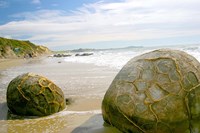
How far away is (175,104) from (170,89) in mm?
195

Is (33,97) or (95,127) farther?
(33,97)

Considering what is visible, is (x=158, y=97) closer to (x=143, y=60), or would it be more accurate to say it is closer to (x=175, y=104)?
(x=175, y=104)

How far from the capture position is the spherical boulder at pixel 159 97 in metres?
3.53

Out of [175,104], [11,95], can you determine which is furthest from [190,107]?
[11,95]

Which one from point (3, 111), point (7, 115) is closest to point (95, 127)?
point (7, 115)

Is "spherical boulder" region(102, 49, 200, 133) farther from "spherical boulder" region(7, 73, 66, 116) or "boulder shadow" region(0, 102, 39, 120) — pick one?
"boulder shadow" region(0, 102, 39, 120)

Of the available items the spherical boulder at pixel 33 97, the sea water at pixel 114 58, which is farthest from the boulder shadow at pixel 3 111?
the sea water at pixel 114 58

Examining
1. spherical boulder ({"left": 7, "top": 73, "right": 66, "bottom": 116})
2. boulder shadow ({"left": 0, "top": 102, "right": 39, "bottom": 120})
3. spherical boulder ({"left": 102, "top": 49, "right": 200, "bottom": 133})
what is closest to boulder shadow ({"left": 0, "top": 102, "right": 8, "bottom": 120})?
boulder shadow ({"left": 0, "top": 102, "right": 39, "bottom": 120})

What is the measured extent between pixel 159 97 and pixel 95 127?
1306mm

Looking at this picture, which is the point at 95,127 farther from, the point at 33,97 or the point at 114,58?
the point at 114,58

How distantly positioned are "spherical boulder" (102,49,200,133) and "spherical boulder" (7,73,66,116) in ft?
6.93

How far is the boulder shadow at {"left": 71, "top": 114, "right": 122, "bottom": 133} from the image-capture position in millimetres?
4148

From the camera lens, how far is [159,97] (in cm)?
357

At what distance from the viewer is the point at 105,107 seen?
13.5 feet
